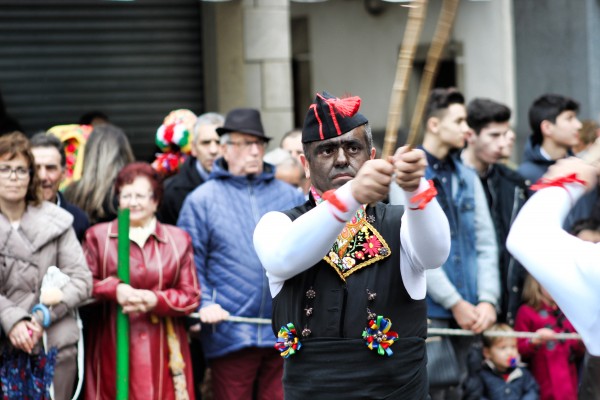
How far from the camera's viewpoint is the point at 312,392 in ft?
13.6

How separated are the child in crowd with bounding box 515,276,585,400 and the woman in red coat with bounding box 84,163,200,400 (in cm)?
234

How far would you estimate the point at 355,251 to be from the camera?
4156mm

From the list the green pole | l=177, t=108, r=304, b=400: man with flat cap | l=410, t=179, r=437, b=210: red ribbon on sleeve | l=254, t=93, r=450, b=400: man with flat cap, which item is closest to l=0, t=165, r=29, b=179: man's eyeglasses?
the green pole

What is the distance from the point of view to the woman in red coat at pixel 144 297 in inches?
251

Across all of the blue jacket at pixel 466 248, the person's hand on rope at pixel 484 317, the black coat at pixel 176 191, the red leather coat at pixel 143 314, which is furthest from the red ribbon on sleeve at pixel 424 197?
the black coat at pixel 176 191

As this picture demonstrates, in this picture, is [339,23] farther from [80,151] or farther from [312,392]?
[312,392]

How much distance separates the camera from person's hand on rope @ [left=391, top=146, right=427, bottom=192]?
3.49m

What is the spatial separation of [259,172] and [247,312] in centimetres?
87

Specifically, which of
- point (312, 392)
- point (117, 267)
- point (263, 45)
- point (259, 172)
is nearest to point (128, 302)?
point (117, 267)

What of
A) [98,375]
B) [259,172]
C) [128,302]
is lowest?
[98,375]

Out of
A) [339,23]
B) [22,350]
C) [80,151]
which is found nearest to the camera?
[22,350]

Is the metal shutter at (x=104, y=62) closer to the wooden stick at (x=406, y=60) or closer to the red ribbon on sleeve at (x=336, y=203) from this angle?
the red ribbon on sleeve at (x=336, y=203)

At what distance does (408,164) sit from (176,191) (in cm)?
411

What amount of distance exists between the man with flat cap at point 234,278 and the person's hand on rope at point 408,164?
3207 mm
